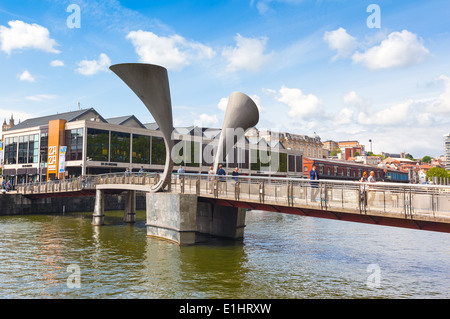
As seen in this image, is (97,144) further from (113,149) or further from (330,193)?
(330,193)

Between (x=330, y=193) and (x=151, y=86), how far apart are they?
1326 centimetres

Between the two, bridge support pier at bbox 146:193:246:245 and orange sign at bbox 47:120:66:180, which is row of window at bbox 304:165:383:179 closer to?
orange sign at bbox 47:120:66:180

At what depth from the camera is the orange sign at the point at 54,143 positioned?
58281mm

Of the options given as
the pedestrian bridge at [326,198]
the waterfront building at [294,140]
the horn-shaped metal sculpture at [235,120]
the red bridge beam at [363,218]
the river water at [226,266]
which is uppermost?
the waterfront building at [294,140]

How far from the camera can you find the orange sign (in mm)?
58281

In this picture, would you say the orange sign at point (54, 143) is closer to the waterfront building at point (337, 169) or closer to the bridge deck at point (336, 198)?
the bridge deck at point (336, 198)

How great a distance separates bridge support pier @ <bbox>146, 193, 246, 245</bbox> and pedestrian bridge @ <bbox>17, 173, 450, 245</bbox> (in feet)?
0.43

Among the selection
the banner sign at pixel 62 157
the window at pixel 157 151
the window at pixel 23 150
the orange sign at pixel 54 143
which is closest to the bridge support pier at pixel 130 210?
the banner sign at pixel 62 157

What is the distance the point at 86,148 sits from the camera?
189 feet

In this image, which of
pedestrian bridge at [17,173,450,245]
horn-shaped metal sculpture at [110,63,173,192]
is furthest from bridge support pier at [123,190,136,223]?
horn-shaped metal sculpture at [110,63,173,192]

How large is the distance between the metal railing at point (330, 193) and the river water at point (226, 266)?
289 centimetres
